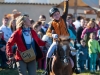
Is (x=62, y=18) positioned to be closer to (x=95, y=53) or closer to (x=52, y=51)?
(x=52, y=51)

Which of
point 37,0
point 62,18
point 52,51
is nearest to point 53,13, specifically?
point 62,18

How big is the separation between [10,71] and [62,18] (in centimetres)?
401

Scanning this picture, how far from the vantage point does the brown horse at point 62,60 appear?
1038 centimetres

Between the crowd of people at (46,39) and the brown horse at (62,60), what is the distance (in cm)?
23

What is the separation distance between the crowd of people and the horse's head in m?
0.20

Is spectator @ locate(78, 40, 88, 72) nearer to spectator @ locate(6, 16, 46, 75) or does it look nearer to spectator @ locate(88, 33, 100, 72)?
spectator @ locate(88, 33, 100, 72)

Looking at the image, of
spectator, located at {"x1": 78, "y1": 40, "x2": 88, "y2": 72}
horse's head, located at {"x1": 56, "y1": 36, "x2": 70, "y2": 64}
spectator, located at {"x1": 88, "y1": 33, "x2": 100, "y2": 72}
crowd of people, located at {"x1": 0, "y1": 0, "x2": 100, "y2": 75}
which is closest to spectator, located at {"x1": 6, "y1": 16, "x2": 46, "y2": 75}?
crowd of people, located at {"x1": 0, "y1": 0, "x2": 100, "y2": 75}

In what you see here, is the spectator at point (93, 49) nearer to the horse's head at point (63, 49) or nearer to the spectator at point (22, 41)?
the horse's head at point (63, 49)

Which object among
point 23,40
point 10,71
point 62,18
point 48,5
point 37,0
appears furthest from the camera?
point 37,0

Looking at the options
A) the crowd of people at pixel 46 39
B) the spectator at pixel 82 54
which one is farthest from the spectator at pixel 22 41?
the spectator at pixel 82 54

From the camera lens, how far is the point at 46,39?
521 inches

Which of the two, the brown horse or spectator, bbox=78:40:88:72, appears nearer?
the brown horse

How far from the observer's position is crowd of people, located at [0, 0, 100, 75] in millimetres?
9570

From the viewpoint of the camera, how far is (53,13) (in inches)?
435
